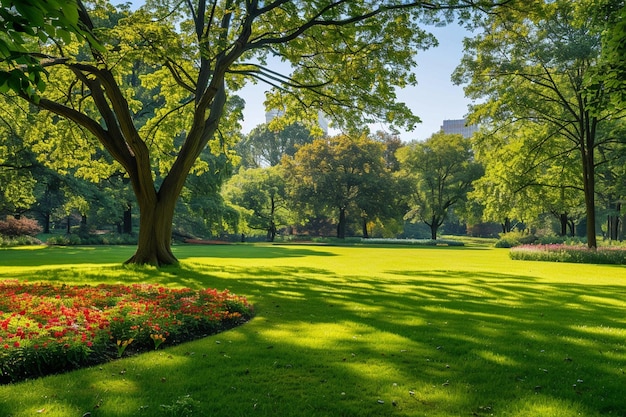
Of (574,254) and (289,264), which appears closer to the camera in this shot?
(289,264)

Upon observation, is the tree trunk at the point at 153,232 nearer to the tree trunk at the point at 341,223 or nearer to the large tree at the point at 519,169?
the large tree at the point at 519,169

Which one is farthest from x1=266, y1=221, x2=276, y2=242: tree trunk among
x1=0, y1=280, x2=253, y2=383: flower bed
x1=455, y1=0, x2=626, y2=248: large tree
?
x1=0, y1=280, x2=253, y2=383: flower bed

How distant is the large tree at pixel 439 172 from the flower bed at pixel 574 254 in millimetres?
A: 26336

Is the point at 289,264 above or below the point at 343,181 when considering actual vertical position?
below

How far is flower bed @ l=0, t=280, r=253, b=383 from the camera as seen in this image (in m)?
4.50

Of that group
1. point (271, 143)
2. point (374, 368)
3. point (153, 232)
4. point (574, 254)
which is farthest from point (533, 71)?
point (271, 143)

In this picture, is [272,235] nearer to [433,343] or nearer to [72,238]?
[72,238]

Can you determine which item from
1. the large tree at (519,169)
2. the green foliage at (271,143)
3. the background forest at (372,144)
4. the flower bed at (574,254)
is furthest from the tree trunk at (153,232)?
the green foliage at (271,143)

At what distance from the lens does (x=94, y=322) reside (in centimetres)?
556

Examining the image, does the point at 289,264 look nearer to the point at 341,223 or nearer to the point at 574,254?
the point at 574,254

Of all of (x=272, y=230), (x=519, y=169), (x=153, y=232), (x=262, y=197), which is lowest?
(x=272, y=230)

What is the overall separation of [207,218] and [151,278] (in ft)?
68.9

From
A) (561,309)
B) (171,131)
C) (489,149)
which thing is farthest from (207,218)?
(561,309)

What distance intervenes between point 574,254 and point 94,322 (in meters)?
23.6
